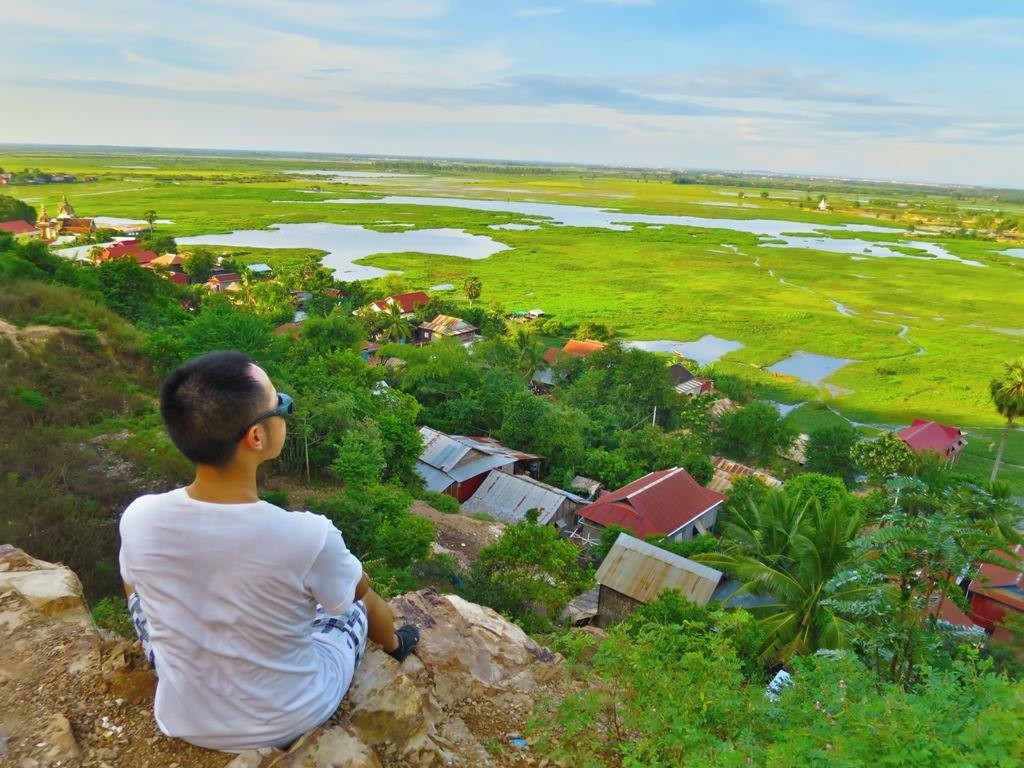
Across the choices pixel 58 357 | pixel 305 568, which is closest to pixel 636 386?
pixel 58 357

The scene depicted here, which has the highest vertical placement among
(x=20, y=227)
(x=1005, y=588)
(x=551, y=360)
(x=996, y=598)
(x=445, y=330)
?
(x=20, y=227)

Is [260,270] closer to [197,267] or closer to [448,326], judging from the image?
[197,267]

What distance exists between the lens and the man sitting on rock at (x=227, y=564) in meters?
1.72

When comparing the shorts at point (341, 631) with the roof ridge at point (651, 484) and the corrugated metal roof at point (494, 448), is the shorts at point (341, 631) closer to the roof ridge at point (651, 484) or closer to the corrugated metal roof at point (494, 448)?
the roof ridge at point (651, 484)

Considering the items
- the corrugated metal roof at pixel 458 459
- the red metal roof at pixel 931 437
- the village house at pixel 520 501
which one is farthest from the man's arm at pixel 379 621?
the red metal roof at pixel 931 437

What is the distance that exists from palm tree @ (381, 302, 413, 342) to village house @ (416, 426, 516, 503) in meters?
13.4

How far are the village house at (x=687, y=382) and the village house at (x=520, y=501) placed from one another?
1050 centimetres

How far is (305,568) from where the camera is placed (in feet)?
5.96

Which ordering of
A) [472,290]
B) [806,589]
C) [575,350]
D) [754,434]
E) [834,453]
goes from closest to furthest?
1. [806,589]
2. [834,453]
3. [754,434]
4. [575,350]
5. [472,290]

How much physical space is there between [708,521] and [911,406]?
1532 cm

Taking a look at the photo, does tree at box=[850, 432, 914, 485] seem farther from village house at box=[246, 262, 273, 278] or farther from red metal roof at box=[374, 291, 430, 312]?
village house at box=[246, 262, 273, 278]

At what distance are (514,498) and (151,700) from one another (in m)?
12.7

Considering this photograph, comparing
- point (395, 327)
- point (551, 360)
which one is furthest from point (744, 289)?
point (395, 327)

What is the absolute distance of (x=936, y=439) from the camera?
2077 centimetres
